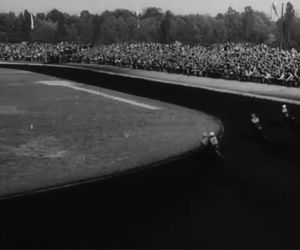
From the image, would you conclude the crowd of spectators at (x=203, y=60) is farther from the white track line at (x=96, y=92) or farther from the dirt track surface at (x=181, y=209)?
the dirt track surface at (x=181, y=209)

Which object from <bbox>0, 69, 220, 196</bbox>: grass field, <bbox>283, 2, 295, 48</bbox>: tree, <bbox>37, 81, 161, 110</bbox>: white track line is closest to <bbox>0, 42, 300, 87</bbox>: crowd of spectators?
<bbox>0, 69, 220, 196</bbox>: grass field

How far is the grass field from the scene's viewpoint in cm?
1591

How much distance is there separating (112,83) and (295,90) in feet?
56.8

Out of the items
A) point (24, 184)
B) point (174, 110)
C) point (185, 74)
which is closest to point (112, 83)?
point (185, 74)

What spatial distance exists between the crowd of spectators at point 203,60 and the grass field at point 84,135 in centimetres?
711

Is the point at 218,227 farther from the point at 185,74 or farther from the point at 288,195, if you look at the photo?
the point at 185,74

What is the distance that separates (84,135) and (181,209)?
12.0 m

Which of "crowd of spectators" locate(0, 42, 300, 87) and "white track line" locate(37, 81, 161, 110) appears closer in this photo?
"white track line" locate(37, 81, 161, 110)

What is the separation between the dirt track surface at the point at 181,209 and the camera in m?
9.71

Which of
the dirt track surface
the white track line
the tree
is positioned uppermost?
the tree

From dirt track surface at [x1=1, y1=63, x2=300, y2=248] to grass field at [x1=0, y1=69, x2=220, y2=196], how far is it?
2.08m

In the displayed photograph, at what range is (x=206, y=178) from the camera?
13.9 meters

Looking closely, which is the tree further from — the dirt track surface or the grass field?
the dirt track surface

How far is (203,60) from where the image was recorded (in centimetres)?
4519
